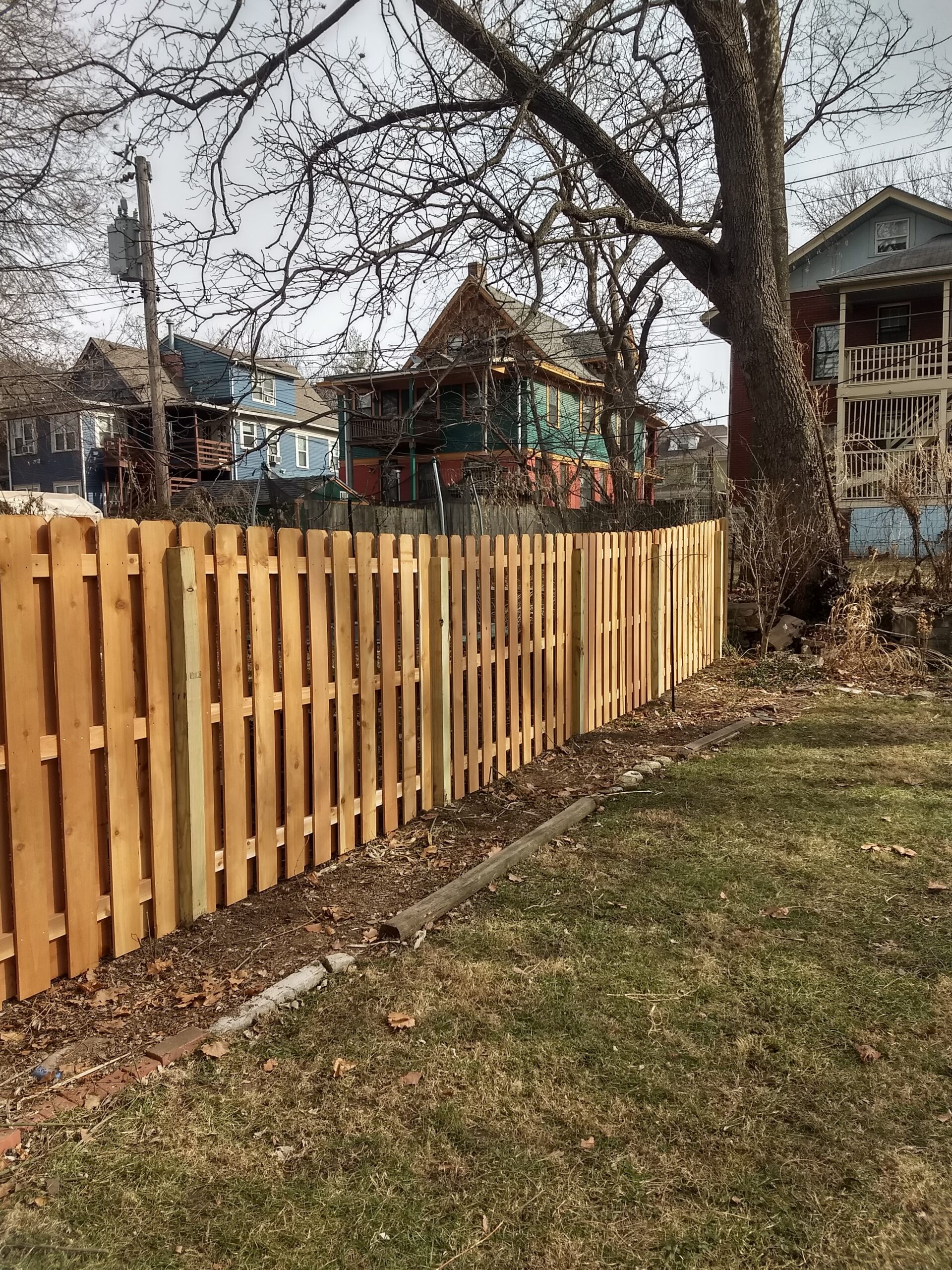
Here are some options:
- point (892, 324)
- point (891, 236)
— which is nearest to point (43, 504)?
→ point (892, 324)

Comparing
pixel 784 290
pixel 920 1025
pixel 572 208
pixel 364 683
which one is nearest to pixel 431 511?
pixel 572 208

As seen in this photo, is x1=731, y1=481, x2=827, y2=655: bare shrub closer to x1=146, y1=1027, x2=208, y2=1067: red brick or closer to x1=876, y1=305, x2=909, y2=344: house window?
x1=146, y1=1027, x2=208, y2=1067: red brick

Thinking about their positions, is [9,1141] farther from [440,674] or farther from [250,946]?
[440,674]

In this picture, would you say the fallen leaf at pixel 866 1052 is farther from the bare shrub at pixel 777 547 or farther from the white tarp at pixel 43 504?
the white tarp at pixel 43 504

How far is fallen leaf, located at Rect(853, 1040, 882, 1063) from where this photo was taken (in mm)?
2609

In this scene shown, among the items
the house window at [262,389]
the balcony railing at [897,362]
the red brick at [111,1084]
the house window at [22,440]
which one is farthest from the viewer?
the house window at [22,440]

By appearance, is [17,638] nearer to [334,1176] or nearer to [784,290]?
[334,1176]

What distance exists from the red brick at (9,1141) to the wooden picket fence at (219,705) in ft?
2.19

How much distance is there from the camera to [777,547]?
10.5m

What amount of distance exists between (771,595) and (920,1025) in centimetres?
862

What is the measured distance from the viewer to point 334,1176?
84.7 inches

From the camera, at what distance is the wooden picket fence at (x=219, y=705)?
114 inches

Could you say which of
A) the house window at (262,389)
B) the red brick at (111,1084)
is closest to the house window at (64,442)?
the house window at (262,389)

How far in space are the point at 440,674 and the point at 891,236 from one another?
28.7 m
